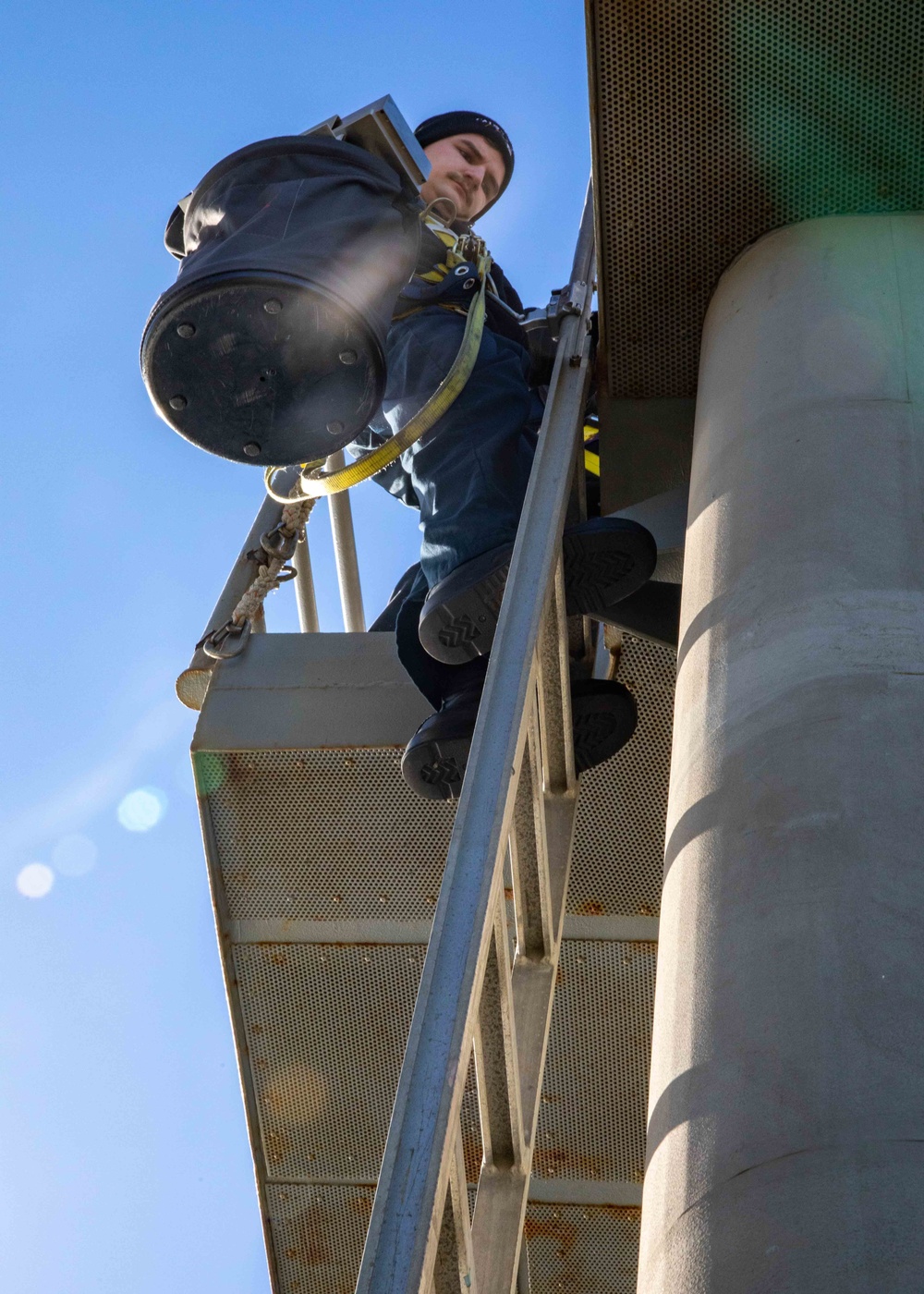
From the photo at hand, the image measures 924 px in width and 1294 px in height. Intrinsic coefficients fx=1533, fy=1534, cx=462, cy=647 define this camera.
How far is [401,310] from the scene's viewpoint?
5.15 meters

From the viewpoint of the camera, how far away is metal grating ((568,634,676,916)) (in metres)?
5.29

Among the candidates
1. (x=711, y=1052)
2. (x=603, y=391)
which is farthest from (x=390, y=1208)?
(x=603, y=391)

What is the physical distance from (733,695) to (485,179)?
16.0ft

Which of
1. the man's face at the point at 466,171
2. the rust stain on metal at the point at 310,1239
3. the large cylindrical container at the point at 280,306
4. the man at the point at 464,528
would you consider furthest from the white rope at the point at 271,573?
the rust stain on metal at the point at 310,1239

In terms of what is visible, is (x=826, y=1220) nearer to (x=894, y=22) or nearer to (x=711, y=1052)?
(x=711, y=1052)

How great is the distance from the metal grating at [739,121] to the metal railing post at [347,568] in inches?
95.6

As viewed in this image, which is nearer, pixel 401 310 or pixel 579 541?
pixel 579 541

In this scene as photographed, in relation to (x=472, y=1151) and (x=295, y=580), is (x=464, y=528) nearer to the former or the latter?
(x=295, y=580)

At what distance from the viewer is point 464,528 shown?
4.64 metres

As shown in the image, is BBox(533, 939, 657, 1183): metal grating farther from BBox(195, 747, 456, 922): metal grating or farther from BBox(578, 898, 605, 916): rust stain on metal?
BBox(195, 747, 456, 922): metal grating

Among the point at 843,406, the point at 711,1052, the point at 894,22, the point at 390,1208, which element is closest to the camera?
the point at 711,1052

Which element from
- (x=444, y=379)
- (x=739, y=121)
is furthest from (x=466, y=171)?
(x=739, y=121)

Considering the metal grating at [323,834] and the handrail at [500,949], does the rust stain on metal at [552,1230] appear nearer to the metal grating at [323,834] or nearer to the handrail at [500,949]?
the metal grating at [323,834]

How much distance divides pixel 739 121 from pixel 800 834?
2675mm
